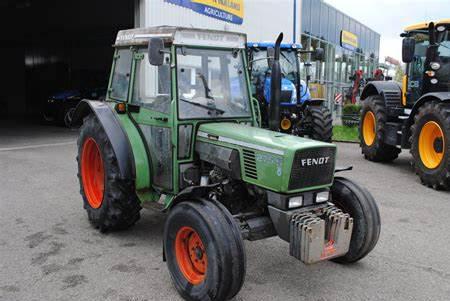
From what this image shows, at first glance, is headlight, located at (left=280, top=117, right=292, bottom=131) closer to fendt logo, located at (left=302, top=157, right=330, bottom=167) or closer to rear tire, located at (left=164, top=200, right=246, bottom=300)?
fendt logo, located at (left=302, top=157, right=330, bottom=167)

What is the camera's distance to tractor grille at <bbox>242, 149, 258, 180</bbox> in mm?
3639

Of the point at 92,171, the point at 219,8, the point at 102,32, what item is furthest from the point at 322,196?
the point at 102,32

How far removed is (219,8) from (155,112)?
9.66 meters

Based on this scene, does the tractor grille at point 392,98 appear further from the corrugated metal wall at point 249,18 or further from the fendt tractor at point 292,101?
the corrugated metal wall at point 249,18

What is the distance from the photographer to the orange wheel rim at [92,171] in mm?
5188

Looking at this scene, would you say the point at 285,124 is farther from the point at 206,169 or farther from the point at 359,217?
the point at 359,217

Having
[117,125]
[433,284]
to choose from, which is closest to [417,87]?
[433,284]

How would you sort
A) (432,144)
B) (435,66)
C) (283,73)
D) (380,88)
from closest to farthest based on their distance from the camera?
(432,144) < (435,66) < (380,88) < (283,73)

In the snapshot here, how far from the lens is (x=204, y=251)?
134 inches

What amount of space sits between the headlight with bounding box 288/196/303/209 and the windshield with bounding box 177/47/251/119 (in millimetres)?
1140

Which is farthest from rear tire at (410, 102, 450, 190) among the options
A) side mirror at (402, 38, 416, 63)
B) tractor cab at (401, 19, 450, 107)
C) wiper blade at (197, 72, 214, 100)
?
wiper blade at (197, 72, 214, 100)

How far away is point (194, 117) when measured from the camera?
412cm

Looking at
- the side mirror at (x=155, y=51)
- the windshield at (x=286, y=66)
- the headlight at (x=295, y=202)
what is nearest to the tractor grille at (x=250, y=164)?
the headlight at (x=295, y=202)

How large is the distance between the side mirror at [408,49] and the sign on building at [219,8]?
579 cm
